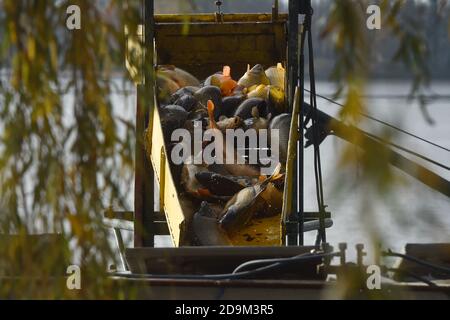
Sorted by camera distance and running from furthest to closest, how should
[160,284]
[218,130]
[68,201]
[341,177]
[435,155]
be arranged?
[435,155], [218,130], [160,284], [68,201], [341,177]

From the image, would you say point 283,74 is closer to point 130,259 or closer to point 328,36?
point 130,259

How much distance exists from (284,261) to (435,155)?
2731cm

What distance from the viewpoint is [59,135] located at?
3.74m

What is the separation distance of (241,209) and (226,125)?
1.22 metres

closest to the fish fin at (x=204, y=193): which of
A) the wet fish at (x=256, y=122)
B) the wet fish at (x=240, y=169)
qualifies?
the wet fish at (x=240, y=169)

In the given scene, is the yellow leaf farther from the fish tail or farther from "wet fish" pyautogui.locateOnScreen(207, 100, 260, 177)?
A: "wet fish" pyautogui.locateOnScreen(207, 100, 260, 177)

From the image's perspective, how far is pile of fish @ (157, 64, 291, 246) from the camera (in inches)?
338

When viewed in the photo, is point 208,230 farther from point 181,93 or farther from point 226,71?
point 226,71

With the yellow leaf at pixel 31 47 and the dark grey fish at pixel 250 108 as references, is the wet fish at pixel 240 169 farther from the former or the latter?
the yellow leaf at pixel 31 47

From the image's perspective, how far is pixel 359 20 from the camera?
127 inches

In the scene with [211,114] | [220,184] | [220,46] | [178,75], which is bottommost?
[220,184]

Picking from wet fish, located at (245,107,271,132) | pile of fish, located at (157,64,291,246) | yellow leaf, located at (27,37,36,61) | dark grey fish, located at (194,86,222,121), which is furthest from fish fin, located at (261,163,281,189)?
yellow leaf, located at (27,37,36,61)

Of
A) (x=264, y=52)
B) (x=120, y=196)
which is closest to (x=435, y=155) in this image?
(x=264, y=52)

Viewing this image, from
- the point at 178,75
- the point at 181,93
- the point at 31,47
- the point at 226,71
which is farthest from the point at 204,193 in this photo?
the point at 31,47
